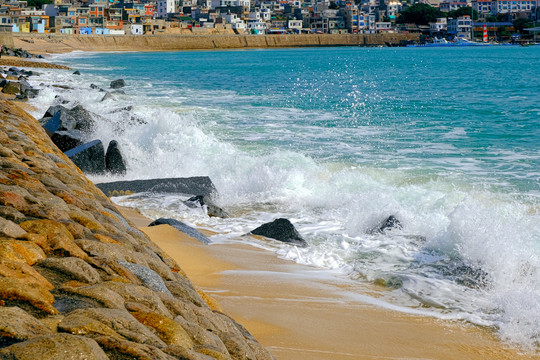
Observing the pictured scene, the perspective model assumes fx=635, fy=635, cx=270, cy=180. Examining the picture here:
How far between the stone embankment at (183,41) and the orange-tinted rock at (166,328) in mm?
73267

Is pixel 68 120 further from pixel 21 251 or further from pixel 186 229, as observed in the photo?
pixel 21 251

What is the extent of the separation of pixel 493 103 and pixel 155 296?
22.7 m

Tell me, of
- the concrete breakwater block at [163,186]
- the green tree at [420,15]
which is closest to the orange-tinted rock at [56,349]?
the concrete breakwater block at [163,186]

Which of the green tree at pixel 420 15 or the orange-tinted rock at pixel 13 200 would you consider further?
the green tree at pixel 420 15

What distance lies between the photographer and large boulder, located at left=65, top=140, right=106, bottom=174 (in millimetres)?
9328

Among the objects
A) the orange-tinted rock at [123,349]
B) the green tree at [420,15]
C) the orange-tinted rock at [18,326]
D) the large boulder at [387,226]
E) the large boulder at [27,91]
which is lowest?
the large boulder at [387,226]

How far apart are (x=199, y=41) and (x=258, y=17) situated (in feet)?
97.1

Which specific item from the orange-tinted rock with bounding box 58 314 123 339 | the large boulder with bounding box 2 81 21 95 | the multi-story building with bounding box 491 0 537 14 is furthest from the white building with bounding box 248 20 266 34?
the orange-tinted rock with bounding box 58 314 123 339

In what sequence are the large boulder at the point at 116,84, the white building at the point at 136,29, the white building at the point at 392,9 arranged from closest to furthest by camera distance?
the large boulder at the point at 116,84 < the white building at the point at 136,29 < the white building at the point at 392,9

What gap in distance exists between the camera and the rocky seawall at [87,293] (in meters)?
2.07

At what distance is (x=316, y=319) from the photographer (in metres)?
4.39

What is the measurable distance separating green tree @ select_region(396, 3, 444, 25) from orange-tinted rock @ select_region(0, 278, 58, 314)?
494 ft

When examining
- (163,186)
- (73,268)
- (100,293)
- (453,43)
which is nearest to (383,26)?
(453,43)

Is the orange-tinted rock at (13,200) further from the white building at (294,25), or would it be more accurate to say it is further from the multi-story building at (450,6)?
the multi-story building at (450,6)
